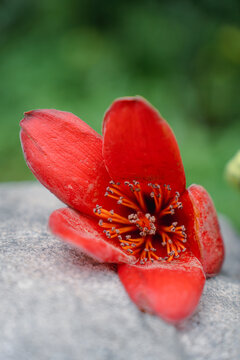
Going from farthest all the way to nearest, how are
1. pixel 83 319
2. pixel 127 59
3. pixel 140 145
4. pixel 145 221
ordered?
pixel 127 59 → pixel 145 221 → pixel 140 145 → pixel 83 319

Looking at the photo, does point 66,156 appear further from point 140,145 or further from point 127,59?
point 127,59

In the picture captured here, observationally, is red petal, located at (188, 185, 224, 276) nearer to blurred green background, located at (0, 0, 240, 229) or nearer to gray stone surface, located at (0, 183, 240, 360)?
gray stone surface, located at (0, 183, 240, 360)

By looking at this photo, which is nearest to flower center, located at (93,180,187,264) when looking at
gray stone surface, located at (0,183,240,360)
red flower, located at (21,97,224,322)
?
red flower, located at (21,97,224,322)

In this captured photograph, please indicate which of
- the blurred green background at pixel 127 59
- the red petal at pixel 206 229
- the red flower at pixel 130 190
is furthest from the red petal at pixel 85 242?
the blurred green background at pixel 127 59

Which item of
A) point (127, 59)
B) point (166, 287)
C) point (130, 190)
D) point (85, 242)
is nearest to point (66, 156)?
point (130, 190)

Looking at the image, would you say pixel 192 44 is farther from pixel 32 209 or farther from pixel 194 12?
pixel 32 209

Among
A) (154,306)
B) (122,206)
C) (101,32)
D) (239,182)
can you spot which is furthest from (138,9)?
(154,306)

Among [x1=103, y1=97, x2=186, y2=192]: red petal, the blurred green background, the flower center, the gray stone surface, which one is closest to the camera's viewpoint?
the gray stone surface

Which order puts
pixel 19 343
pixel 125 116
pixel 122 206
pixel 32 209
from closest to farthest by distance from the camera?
pixel 19 343 < pixel 125 116 < pixel 122 206 < pixel 32 209
